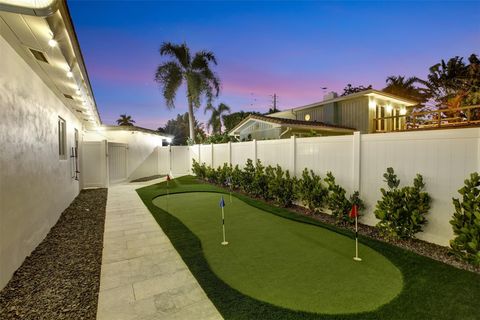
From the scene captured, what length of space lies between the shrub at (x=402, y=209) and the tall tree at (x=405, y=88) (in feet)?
95.0

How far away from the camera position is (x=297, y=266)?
343 cm

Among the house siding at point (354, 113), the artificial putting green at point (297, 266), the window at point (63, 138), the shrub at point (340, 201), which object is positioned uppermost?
the house siding at point (354, 113)

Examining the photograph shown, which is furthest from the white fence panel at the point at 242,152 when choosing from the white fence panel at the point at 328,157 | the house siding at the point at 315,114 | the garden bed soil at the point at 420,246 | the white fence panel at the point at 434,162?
the house siding at the point at 315,114

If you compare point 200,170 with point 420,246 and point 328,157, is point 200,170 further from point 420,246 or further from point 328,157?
point 420,246

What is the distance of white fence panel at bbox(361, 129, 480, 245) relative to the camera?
141 inches

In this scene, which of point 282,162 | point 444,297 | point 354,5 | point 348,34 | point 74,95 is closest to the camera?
point 444,297

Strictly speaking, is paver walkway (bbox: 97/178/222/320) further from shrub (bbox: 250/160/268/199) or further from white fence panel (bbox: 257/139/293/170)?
white fence panel (bbox: 257/139/293/170)

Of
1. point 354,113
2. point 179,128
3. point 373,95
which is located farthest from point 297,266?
point 179,128

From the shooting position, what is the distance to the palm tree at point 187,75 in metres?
18.8

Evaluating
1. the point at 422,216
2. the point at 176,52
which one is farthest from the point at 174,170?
the point at 422,216

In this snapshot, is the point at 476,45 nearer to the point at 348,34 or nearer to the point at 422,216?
the point at 348,34

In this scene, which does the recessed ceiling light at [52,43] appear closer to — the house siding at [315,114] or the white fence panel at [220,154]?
the white fence panel at [220,154]

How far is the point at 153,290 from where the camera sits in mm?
2865

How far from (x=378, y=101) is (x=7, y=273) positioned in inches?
709
